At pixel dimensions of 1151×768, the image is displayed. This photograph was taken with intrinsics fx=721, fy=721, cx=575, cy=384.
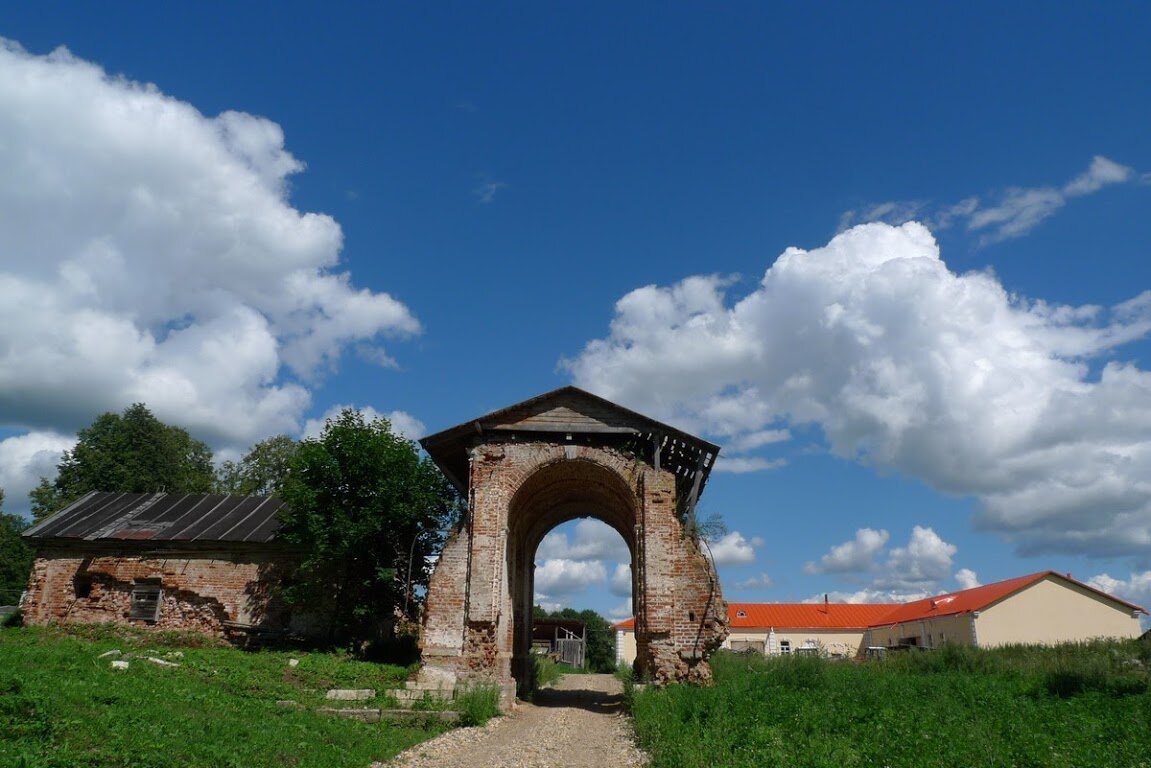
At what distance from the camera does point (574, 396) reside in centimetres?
1939

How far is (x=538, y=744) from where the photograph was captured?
12.7m

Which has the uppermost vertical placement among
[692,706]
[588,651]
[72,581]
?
[72,581]

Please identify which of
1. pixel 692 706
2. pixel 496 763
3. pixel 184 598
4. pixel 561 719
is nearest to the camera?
pixel 496 763

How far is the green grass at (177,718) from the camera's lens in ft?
24.9

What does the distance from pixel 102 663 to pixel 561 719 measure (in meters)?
9.25

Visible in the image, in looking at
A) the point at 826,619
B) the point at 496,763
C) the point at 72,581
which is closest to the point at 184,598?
→ the point at 72,581

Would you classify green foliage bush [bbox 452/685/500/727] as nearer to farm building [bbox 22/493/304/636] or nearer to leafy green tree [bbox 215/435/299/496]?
farm building [bbox 22/493/304/636]

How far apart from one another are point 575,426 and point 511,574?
4.75 meters

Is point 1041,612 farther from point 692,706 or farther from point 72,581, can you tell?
point 72,581

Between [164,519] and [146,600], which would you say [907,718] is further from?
[164,519]

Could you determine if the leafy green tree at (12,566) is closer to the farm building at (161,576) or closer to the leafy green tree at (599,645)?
the farm building at (161,576)

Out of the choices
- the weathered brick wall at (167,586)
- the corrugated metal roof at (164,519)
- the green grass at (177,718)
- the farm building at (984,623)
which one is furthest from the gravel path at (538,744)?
the farm building at (984,623)

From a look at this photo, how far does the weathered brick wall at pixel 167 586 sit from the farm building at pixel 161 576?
3 centimetres

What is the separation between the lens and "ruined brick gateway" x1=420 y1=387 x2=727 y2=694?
17.1 m
